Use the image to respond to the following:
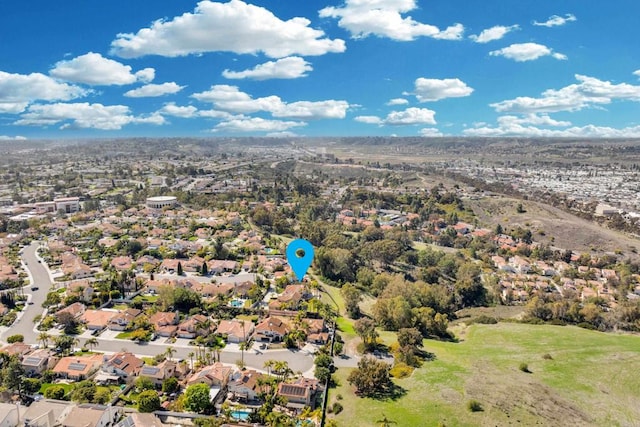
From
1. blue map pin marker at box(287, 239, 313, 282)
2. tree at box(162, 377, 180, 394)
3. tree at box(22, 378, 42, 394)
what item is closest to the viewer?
tree at box(22, 378, 42, 394)

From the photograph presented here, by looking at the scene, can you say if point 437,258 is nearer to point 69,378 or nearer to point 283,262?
point 283,262

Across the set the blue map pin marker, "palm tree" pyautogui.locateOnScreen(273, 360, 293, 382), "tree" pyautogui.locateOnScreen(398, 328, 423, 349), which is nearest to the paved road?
"palm tree" pyautogui.locateOnScreen(273, 360, 293, 382)

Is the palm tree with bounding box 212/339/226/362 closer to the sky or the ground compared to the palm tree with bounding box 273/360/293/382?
closer to the ground

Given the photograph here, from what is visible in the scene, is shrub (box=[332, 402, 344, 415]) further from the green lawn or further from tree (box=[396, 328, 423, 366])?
the green lawn

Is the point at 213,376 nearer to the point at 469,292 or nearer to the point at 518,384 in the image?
the point at 518,384

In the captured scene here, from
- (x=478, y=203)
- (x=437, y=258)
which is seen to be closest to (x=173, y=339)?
(x=437, y=258)

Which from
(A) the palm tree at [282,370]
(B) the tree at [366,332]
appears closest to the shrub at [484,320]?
(B) the tree at [366,332]

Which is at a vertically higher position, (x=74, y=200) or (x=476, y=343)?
(x=74, y=200)

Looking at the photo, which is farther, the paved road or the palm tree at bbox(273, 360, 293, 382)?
the paved road

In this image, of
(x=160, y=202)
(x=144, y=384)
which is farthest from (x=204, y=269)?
(x=160, y=202)
